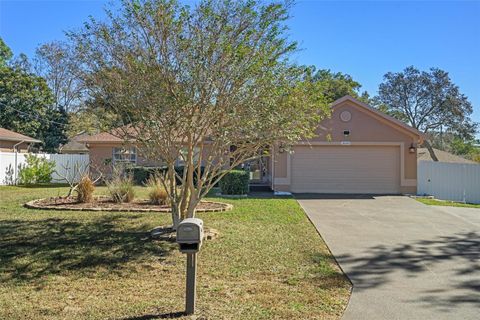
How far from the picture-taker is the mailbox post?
14.6 feet

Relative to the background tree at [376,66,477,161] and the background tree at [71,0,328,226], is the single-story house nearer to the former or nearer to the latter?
the background tree at [71,0,328,226]

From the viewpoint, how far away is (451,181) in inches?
768

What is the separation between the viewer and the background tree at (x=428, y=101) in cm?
4559

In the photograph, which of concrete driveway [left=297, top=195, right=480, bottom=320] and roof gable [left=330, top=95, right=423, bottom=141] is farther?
roof gable [left=330, top=95, right=423, bottom=141]

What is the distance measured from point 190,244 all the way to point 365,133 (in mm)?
15421

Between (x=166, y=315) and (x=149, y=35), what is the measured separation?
15.2 ft

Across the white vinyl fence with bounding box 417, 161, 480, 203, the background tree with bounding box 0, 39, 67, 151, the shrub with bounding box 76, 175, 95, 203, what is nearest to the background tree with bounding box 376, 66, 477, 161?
the white vinyl fence with bounding box 417, 161, 480, 203

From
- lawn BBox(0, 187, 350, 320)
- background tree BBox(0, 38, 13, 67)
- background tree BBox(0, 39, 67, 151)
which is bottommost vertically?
lawn BBox(0, 187, 350, 320)

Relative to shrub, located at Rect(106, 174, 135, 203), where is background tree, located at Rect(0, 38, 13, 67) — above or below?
above

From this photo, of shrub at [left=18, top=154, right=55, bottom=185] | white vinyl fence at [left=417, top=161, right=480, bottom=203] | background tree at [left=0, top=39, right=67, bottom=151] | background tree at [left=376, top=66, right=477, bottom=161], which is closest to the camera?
white vinyl fence at [left=417, top=161, right=480, bottom=203]

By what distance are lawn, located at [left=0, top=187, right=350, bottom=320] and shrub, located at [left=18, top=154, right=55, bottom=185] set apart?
12.3m

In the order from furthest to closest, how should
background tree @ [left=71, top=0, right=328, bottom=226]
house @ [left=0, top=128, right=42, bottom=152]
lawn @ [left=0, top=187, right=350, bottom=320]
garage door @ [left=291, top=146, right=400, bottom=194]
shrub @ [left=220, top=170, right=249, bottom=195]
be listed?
house @ [left=0, top=128, right=42, bottom=152] < garage door @ [left=291, top=146, right=400, bottom=194] < shrub @ [left=220, top=170, right=249, bottom=195] < background tree @ [left=71, top=0, right=328, bottom=226] < lawn @ [left=0, top=187, right=350, bottom=320]

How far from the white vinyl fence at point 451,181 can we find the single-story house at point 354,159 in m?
2.40

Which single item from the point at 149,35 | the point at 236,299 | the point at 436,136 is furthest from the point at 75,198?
the point at 436,136
